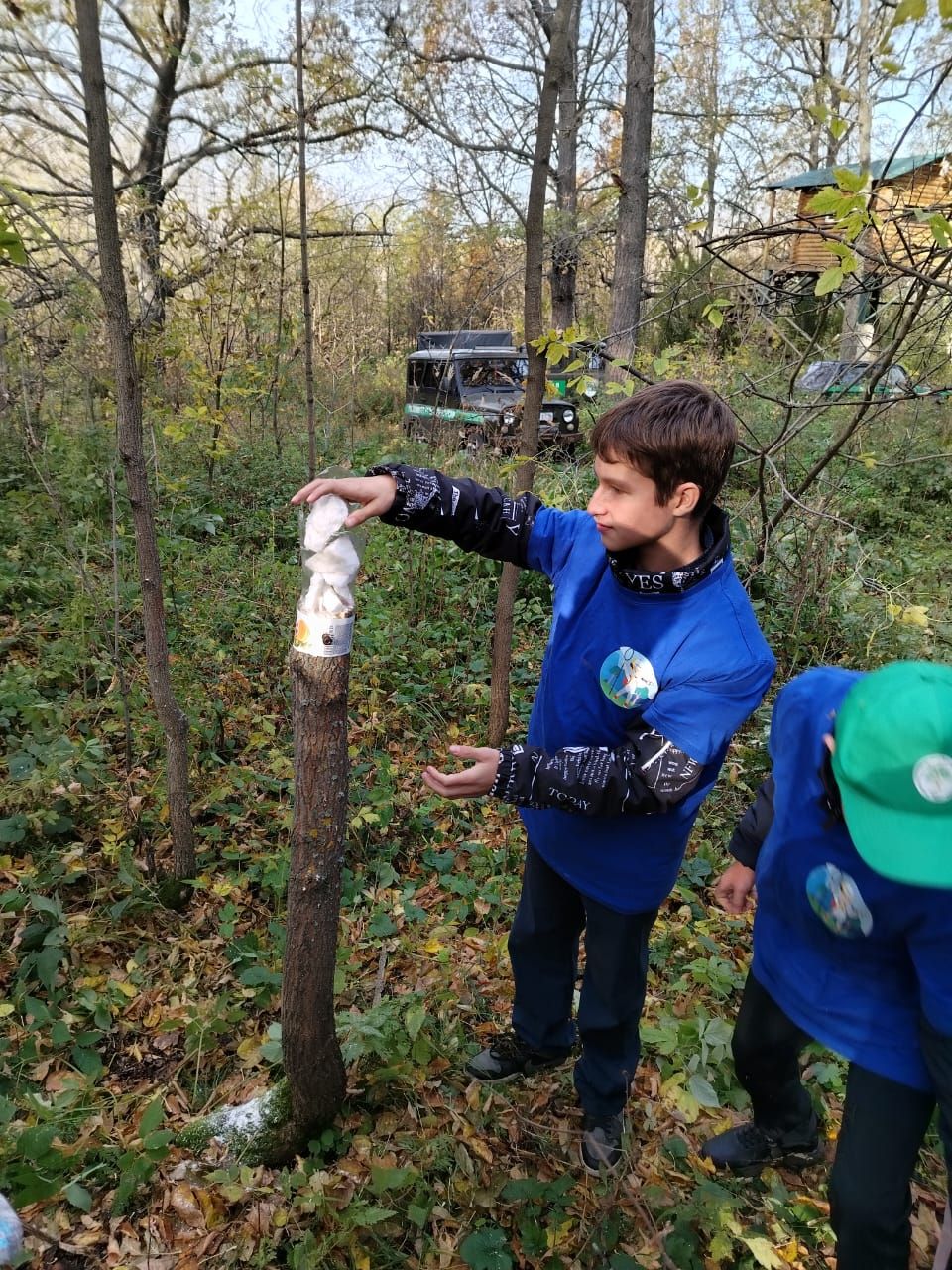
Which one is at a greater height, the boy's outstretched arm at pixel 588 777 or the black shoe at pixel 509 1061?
the boy's outstretched arm at pixel 588 777

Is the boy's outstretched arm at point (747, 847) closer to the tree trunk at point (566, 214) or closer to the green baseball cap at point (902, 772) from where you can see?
the green baseball cap at point (902, 772)

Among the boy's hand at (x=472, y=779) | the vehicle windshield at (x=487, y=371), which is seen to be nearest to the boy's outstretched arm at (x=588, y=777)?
the boy's hand at (x=472, y=779)

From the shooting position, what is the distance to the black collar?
147 cm

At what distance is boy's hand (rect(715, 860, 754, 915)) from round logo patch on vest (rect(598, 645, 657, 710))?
0.60 meters

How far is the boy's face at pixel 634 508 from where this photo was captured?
57.0 inches

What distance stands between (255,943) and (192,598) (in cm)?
243

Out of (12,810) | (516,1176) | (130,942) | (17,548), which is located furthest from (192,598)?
(516,1176)

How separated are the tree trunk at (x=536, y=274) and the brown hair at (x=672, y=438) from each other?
1308mm

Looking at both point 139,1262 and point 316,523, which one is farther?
point 139,1262

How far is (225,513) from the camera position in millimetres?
5793

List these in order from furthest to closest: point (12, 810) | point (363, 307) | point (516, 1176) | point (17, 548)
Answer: point (363, 307), point (17, 548), point (12, 810), point (516, 1176)

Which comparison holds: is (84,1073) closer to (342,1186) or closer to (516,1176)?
(342,1186)

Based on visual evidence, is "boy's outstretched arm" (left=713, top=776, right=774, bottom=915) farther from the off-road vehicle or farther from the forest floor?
the off-road vehicle

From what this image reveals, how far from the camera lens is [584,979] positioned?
5.99 feet
